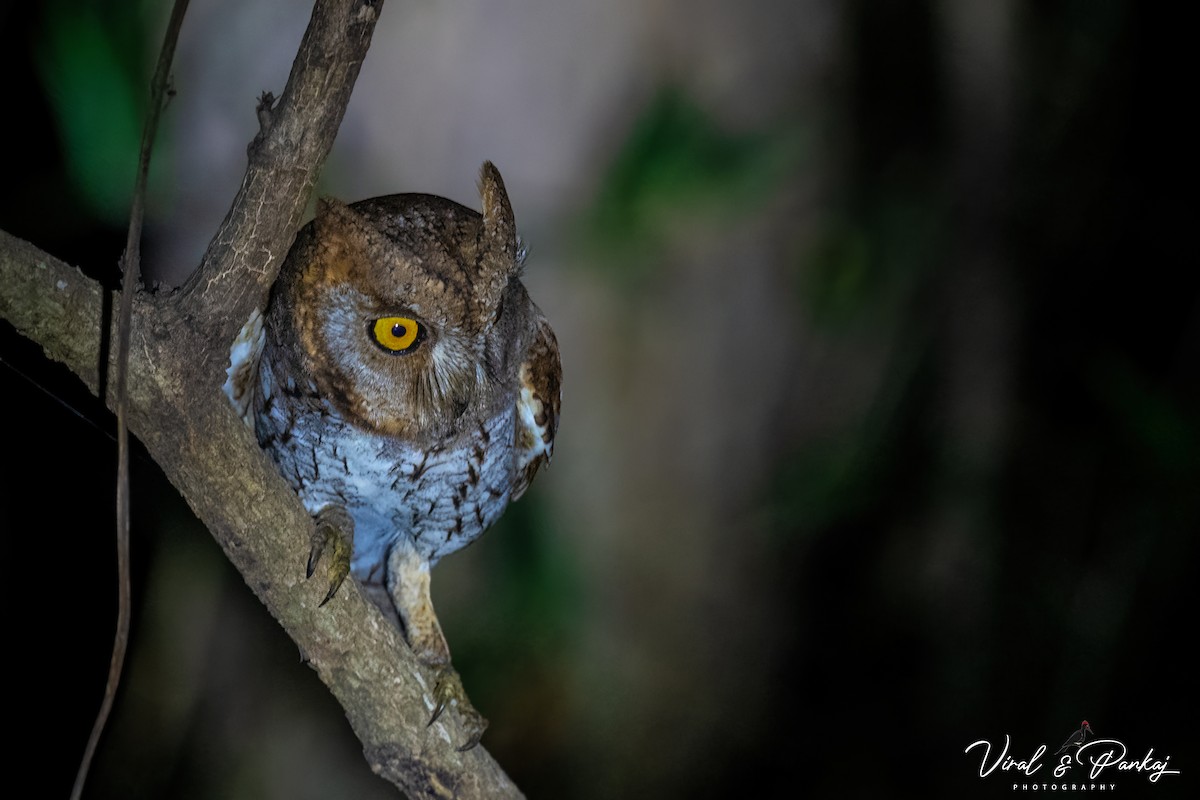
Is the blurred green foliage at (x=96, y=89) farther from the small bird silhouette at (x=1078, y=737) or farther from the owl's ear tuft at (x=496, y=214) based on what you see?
the small bird silhouette at (x=1078, y=737)

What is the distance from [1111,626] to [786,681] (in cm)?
101

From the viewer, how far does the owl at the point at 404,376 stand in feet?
4.04

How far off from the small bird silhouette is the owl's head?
2.08 m

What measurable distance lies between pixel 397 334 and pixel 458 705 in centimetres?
73

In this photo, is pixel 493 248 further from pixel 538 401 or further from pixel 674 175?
pixel 674 175

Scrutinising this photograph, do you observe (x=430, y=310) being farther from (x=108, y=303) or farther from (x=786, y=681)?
(x=786, y=681)

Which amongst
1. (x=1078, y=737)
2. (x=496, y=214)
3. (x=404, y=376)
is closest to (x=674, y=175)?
(x=496, y=214)

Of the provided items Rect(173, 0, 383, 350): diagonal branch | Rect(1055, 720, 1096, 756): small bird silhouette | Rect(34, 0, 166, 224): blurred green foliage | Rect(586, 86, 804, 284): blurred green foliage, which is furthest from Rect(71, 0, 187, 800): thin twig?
Rect(1055, 720, 1096, 756): small bird silhouette

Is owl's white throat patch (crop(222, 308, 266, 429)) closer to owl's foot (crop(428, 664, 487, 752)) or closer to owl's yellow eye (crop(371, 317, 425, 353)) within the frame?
owl's yellow eye (crop(371, 317, 425, 353))

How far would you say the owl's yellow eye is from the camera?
128 cm

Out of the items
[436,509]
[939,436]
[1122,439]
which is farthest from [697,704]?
[436,509]

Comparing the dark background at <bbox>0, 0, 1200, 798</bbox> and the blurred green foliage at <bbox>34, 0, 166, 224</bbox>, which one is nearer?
the blurred green foliage at <bbox>34, 0, 166, 224</bbox>

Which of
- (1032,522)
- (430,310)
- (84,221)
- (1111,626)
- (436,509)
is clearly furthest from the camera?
(1032,522)

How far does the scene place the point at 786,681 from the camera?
2994 millimetres
